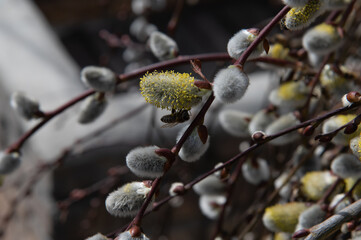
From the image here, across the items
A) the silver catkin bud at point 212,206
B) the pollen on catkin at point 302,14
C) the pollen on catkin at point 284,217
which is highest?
the pollen on catkin at point 302,14

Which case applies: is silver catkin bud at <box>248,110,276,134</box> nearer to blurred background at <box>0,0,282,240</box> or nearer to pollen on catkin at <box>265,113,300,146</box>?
pollen on catkin at <box>265,113,300,146</box>

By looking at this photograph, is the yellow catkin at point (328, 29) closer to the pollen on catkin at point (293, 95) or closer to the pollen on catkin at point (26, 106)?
the pollen on catkin at point (293, 95)

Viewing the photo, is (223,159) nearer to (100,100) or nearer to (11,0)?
(100,100)

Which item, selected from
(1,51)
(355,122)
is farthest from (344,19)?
(1,51)

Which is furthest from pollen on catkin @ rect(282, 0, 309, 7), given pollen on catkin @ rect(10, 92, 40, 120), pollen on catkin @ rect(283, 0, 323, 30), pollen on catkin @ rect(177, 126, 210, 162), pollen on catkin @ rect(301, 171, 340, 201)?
pollen on catkin @ rect(10, 92, 40, 120)

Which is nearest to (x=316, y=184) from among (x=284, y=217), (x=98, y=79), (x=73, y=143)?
(x=284, y=217)

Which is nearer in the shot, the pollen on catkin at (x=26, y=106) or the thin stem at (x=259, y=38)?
the thin stem at (x=259, y=38)

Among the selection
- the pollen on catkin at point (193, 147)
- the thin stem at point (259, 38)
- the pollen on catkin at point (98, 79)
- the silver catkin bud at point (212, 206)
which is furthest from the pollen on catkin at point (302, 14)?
the silver catkin bud at point (212, 206)
